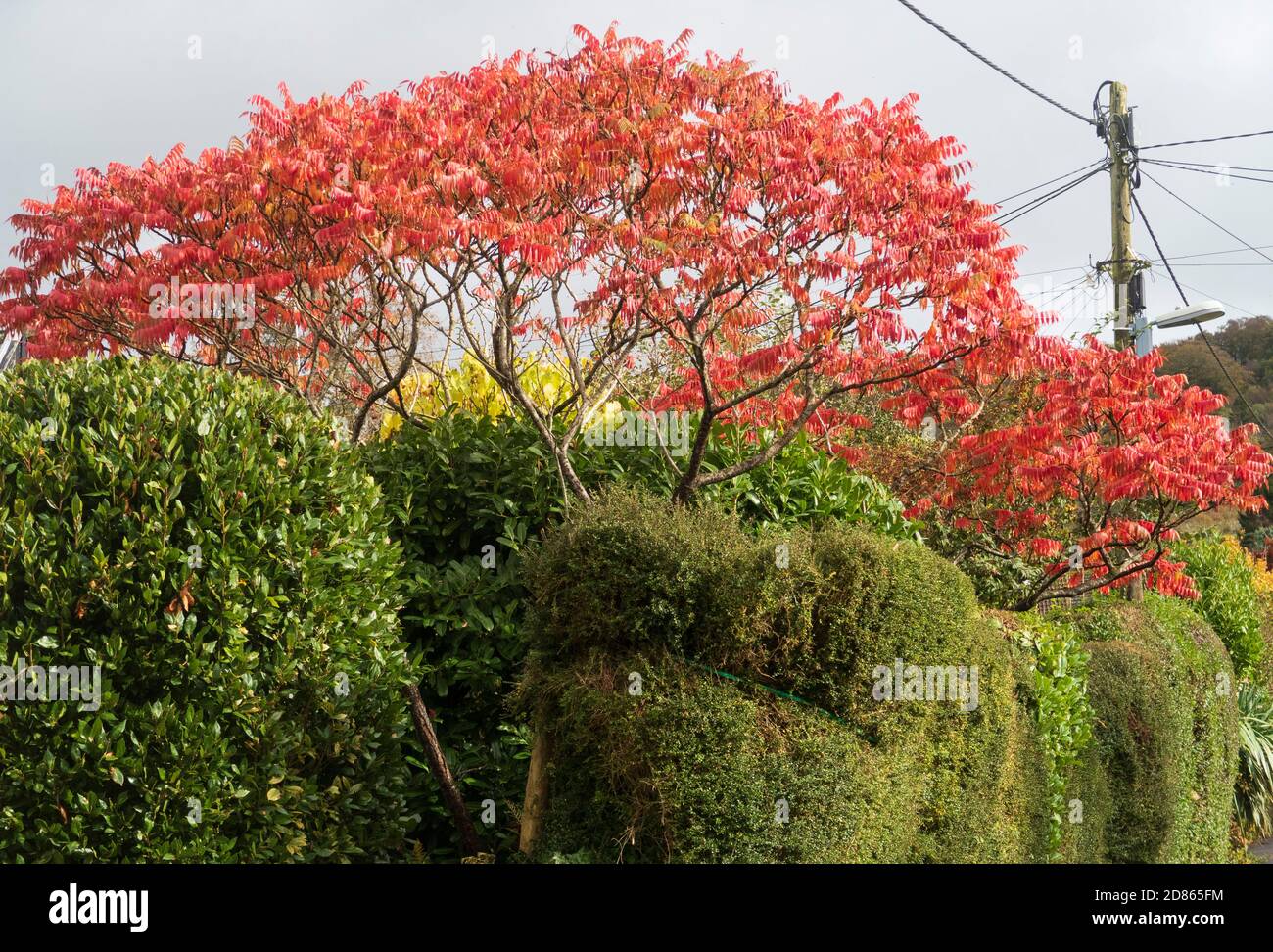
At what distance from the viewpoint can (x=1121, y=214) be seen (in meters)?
15.6

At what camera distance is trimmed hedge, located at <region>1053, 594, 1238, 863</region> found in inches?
340

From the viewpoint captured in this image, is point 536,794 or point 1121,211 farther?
point 1121,211

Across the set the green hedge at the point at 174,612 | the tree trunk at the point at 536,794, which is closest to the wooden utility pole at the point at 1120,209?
the tree trunk at the point at 536,794

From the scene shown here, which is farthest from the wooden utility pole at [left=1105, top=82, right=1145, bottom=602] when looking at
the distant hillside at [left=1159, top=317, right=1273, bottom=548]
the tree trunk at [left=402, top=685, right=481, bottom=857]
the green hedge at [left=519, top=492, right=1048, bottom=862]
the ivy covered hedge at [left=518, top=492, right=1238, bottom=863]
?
the distant hillside at [left=1159, top=317, right=1273, bottom=548]

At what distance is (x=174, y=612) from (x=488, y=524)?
2.85m

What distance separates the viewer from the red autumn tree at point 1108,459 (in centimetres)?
984

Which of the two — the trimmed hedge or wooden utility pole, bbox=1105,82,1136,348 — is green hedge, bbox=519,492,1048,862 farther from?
wooden utility pole, bbox=1105,82,1136,348

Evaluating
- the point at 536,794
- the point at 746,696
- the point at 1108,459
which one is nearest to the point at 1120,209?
the point at 1108,459

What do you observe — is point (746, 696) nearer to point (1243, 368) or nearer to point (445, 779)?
point (445, 779)

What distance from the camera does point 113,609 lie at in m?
4.57

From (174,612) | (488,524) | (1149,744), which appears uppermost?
(488,524)

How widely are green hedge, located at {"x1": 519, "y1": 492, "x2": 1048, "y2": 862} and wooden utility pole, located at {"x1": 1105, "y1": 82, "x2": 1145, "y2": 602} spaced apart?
1083 centimetres
